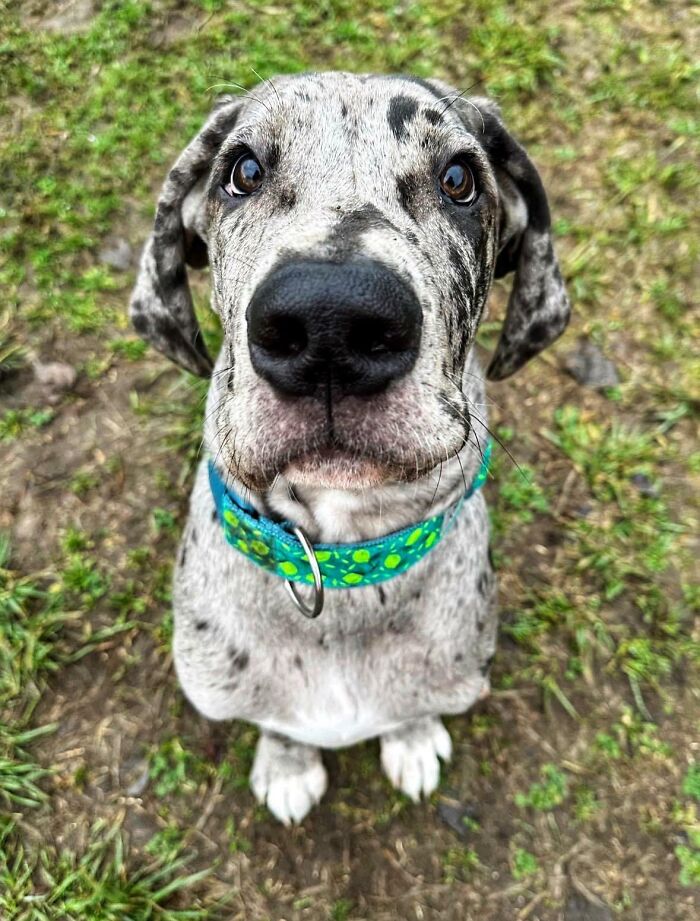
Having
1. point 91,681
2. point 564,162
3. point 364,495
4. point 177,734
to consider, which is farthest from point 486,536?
point 564,162

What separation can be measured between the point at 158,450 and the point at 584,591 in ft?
9.40

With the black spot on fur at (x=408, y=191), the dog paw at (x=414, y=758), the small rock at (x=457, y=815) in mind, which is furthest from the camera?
the small rock at (x=457, y=815)

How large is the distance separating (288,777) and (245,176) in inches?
116

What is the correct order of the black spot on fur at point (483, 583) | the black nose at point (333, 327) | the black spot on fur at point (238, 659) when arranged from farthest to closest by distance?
the black spot on fur at point (483, 583)
the black spot on fur at point (238, 659)
the black nose at point (333, 327)

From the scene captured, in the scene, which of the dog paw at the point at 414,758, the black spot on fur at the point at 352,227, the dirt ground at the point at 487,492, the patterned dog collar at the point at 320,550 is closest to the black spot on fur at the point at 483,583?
the patterned dog collar at the point at 320,550

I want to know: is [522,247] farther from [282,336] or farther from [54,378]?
[54,378]

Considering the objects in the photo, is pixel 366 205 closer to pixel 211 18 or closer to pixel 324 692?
pixel 324 692

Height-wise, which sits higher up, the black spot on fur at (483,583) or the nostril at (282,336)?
the nostril at (282,336)

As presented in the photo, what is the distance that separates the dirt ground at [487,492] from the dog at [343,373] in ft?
3.96

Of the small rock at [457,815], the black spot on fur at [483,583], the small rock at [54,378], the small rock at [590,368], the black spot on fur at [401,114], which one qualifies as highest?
the black spot on fur at [401,114]

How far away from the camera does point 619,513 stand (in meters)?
4.73

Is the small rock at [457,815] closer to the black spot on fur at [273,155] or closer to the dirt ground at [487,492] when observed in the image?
the dirt ground at [487,492]

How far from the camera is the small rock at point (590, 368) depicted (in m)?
4.95

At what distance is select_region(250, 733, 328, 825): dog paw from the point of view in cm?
379
